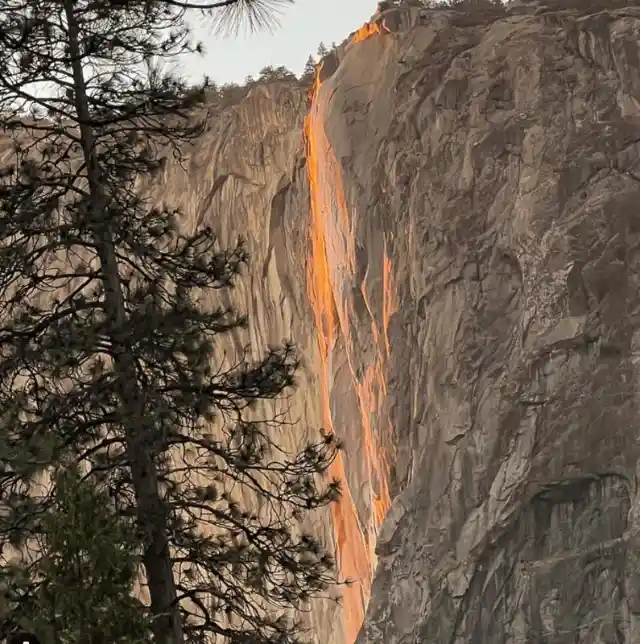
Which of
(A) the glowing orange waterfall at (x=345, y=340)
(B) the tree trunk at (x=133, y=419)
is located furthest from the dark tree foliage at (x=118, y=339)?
(A) the glowing orange waterfall at (x=345, y=340)

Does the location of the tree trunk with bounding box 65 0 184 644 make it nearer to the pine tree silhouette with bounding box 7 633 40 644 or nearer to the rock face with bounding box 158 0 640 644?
the pine tree silhouette with bounding box 7 633 40 644

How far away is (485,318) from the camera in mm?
11828

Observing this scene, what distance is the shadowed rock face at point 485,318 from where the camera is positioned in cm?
1089

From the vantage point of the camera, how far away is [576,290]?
11219 mm

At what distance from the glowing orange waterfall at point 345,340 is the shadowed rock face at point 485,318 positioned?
0.16ft

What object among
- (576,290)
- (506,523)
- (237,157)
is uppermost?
(237,157)

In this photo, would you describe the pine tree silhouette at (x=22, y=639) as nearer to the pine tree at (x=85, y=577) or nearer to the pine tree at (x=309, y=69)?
the pine tree at (x=85, y=577)

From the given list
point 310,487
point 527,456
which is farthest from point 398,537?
point 310,487

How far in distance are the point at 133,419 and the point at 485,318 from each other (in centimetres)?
716

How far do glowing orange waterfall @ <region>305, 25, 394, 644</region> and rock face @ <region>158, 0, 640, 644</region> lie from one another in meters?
0.04

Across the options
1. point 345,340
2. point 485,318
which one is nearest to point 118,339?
point 485,318

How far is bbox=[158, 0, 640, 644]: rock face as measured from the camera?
10891mm

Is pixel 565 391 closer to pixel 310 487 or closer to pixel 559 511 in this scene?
pixel 559 511

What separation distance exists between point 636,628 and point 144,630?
23.5 ft
